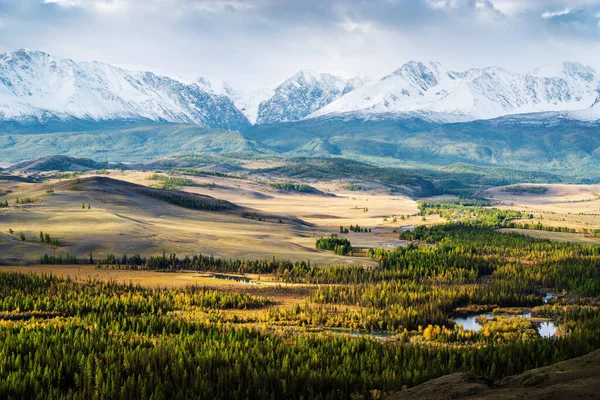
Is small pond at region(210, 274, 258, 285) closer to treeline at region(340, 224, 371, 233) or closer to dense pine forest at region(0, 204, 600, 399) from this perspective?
dense pine forest at region(0, 204, 600, 399)

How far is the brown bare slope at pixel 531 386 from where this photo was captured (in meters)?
31.4

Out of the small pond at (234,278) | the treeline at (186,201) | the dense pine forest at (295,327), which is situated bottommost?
the small pond at (234,278)

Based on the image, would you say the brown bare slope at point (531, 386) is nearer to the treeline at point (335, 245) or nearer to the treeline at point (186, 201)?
the treeline at point (335, 245)

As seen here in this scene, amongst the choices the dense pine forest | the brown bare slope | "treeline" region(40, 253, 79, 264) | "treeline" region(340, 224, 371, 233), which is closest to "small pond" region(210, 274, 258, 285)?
the dense pine forest

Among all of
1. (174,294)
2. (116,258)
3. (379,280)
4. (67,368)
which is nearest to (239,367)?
(67,368)

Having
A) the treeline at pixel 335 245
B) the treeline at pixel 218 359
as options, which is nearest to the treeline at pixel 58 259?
the treeline at pixel 218 359

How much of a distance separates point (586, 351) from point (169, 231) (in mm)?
80644

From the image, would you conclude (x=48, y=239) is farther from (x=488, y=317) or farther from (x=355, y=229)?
(x=355, y=229)

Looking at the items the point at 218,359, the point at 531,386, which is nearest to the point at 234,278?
the point at 218,359

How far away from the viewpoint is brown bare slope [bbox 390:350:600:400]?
103 feet

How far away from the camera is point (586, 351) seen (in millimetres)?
48812

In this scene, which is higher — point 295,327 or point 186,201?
point 186,201

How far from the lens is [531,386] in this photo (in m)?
35.0

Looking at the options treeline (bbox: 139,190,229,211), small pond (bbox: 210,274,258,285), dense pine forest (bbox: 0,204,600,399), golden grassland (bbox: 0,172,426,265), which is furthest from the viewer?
treeline (bbox: 139,190,229,211)
